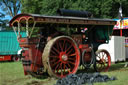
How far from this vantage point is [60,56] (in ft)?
27.1

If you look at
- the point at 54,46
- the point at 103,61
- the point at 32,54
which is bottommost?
the point at 103,61

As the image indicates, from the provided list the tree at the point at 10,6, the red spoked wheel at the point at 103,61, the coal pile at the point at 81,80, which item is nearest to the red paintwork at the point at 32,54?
the coal pile at the point at 81,80

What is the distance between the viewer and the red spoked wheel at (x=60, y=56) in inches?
309

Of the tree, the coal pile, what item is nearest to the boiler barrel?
the coal pile

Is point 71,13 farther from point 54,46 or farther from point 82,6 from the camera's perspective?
point 82,6

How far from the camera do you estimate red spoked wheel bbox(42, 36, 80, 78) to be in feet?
25.7

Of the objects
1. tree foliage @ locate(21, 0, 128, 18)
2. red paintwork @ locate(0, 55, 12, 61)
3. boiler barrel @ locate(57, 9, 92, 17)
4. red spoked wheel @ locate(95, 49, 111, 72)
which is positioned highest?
tree foliage @ locate(21, 0, 128, 18)

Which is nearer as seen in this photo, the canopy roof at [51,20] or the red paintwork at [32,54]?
the canopy roof at [51,20]

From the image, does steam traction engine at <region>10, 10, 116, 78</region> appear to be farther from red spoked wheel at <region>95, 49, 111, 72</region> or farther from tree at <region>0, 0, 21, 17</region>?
tree at <region>0, 0, 21, 17</region>

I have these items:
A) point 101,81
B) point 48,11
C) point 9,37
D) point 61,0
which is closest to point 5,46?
point 9,37

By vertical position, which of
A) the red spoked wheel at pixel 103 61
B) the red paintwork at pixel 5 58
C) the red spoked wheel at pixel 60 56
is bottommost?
the red paintwork at pixel 5 58

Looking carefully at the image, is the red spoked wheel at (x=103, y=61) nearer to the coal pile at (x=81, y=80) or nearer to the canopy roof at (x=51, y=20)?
the canopy roof at (x=51, y=20)

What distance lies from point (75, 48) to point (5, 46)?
34.5ft

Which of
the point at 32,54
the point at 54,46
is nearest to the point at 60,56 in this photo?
the point at 54,46
